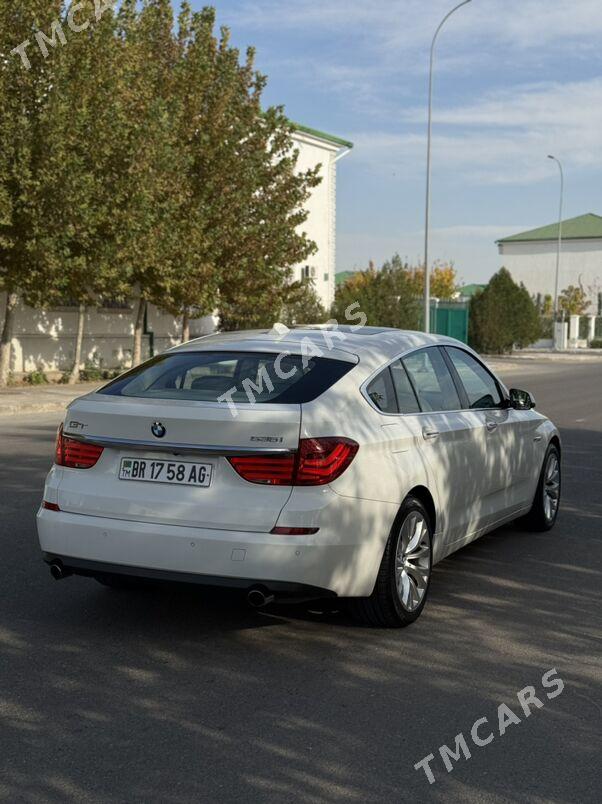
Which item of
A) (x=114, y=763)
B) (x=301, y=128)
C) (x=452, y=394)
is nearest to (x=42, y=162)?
(x=452, y=394)

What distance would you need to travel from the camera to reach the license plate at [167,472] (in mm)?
5020

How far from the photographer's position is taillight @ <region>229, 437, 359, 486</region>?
4.93m

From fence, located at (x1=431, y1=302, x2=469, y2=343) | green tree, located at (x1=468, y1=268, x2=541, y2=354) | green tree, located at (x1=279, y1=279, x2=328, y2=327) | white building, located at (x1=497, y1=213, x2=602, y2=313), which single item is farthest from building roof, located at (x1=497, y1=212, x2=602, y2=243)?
green tree, located at (x1=279, y1=279, x2=328, y2=327)

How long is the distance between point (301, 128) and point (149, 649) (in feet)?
125

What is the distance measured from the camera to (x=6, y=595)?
606 cm

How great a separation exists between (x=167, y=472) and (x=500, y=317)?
48.0m

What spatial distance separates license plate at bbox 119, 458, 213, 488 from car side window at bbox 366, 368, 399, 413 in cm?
103

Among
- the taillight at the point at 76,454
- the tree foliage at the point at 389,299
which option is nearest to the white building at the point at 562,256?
the tree foliage at the point at 389,299

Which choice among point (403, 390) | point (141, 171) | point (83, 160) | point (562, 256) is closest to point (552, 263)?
point (562, 256)

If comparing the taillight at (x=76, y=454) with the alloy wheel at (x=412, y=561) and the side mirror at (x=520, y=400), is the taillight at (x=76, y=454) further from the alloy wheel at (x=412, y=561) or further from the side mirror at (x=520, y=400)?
the side mirror at (x=520, y=400)

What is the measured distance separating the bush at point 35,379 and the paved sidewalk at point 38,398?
2.56 feet

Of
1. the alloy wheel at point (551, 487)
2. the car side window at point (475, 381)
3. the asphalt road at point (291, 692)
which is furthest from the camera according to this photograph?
the alloy wheel at point (551, 487)

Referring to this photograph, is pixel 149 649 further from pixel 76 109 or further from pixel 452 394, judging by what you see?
pixel 76 109

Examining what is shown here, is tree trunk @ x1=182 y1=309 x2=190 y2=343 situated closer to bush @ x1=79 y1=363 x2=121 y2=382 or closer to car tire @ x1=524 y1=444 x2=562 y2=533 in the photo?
bush @ x1=79 y1=363 x2=121 y2=382
